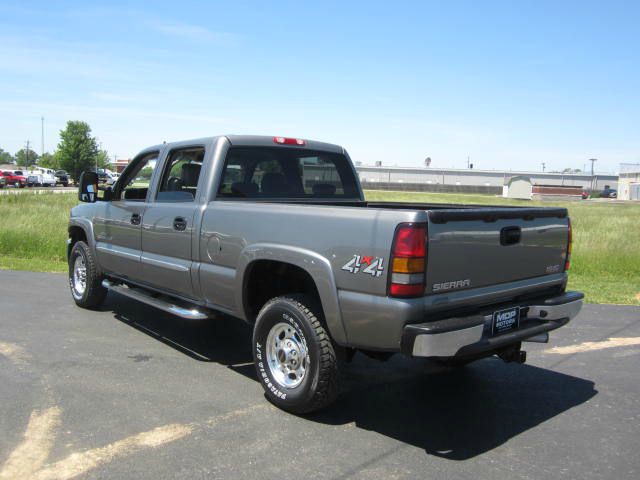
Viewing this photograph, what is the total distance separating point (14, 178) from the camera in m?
51.8

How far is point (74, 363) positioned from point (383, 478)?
313 centimetres

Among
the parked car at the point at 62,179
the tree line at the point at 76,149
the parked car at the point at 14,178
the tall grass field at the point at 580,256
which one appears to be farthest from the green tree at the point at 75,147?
the tall grass field at the point at 580,256

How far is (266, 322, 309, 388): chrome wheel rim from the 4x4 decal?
705 millimetres

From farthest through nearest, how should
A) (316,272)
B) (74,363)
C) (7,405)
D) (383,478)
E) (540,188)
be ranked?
1. (540,188)
2. (74,363)
3. (7,405)
4. (316,272)
5. (383,478)

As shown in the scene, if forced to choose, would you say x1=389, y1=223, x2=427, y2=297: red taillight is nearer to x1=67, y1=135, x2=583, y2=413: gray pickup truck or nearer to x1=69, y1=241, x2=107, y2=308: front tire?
x1=67, y1=135, x2=583, y2=413: gray pickup truck

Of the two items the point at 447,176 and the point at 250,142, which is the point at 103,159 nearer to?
the point at 447,176

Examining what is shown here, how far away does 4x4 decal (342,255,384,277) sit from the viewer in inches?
139

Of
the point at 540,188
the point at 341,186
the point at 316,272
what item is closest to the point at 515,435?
the point at 316,272

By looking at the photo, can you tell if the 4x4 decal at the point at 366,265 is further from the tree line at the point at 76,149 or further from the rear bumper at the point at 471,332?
the tree line at the point at 76,149

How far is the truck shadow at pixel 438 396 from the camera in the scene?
389 centimetres

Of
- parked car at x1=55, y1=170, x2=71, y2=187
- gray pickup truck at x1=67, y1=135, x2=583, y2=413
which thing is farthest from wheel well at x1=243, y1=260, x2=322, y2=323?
parked car at x1=55, y1=170, x2=71, y2=187

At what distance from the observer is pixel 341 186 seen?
6.19m

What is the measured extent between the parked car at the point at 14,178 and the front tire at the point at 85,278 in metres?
50.0

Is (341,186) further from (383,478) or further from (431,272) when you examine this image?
(383,478)
